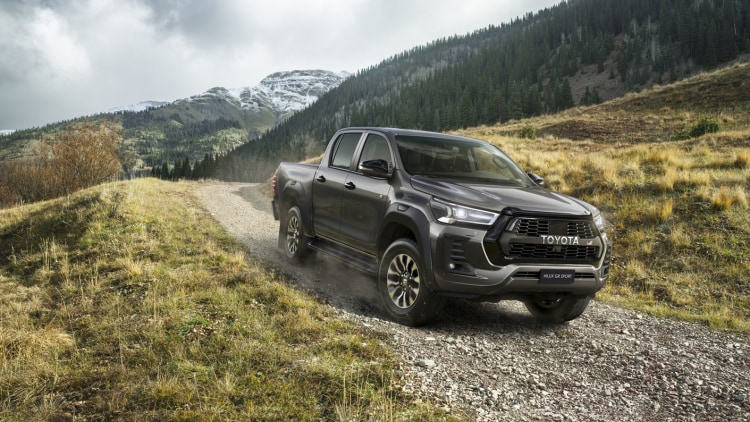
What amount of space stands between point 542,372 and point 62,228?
10.2m

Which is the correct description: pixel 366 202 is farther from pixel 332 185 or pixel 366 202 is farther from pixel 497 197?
pixel 497 197

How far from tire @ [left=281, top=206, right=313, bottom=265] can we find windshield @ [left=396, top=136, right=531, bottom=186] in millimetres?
2351

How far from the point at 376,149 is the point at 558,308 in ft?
9.51

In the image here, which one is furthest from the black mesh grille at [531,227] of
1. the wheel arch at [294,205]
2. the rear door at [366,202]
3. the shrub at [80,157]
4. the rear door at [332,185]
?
the shrub at [80,157]

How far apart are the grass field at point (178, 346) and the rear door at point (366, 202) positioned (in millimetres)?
933

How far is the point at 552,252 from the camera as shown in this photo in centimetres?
440

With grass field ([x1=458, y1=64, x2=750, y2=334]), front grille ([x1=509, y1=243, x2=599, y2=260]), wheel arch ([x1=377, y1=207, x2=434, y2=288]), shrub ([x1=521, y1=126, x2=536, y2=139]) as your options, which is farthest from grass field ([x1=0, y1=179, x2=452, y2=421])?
shrub ([x1=521, y1=126, x2=536, y2=139])

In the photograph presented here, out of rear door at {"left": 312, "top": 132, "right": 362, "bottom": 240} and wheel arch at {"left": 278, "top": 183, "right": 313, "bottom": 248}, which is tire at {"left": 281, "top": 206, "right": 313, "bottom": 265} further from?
rear door at {"left": 312, "top": 132, "right": 362, "bottom": 240}

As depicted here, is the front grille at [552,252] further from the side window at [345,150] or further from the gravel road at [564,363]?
the side window at [345,150]

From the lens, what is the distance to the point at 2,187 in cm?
4409

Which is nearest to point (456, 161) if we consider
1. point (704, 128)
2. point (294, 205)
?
point (294, 205)

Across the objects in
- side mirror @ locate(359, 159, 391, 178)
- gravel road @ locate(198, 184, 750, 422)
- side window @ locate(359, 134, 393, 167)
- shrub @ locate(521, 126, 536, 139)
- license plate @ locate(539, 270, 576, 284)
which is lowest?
gravel road @ locate(198, 184, 750, 422)

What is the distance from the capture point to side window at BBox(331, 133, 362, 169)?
6.44 meters

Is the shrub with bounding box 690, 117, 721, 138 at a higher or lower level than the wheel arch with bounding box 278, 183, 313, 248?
higher
